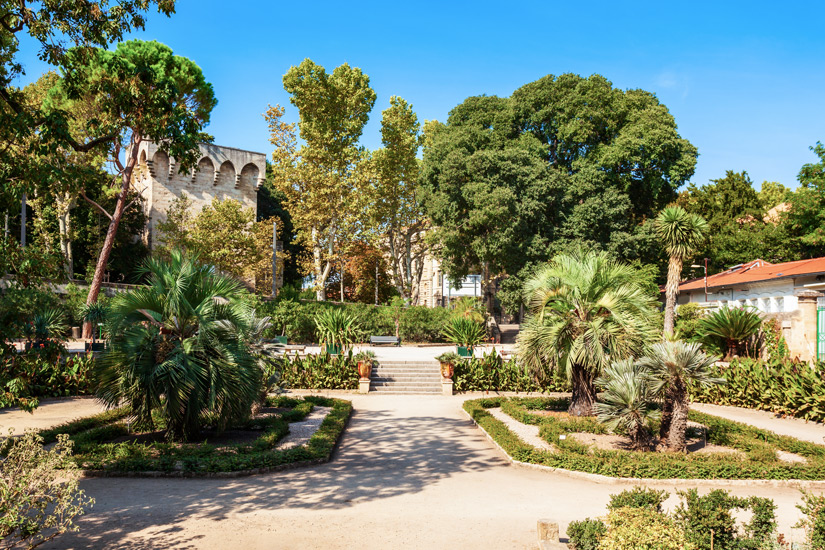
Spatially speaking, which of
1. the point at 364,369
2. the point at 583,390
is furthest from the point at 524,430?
the point at 364,369

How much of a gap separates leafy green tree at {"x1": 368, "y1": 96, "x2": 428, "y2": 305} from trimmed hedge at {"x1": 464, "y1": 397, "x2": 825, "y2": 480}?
3005cm

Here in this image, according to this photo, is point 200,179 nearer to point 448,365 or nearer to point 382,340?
point 382,340

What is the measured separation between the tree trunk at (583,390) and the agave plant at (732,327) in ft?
28.6

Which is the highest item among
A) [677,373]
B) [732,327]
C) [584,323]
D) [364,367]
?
[584,323]

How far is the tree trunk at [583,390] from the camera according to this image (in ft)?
45.6

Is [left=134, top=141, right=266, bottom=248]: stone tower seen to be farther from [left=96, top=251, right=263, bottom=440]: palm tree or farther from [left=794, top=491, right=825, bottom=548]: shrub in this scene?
[left=794, top=491, right=825, bottom=548]: shrub

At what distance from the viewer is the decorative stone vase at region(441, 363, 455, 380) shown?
19812 mm

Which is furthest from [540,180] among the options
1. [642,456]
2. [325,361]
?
[642,456]

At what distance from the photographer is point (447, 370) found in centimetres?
1980

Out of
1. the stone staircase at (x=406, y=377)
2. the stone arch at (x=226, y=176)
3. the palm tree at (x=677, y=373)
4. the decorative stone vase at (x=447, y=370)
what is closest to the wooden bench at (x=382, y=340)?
Answer: the stone staircase at (x=406, y=377)

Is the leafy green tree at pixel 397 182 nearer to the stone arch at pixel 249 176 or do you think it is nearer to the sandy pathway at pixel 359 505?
the stone arch at pixel 249 176

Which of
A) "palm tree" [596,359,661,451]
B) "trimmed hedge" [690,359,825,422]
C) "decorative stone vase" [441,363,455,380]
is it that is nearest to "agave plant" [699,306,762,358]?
"trimmed hedge" [690,359,825,422]

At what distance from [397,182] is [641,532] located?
40.4 meters

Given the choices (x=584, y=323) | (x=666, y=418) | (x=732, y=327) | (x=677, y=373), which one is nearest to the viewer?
(x=677, y=373)
